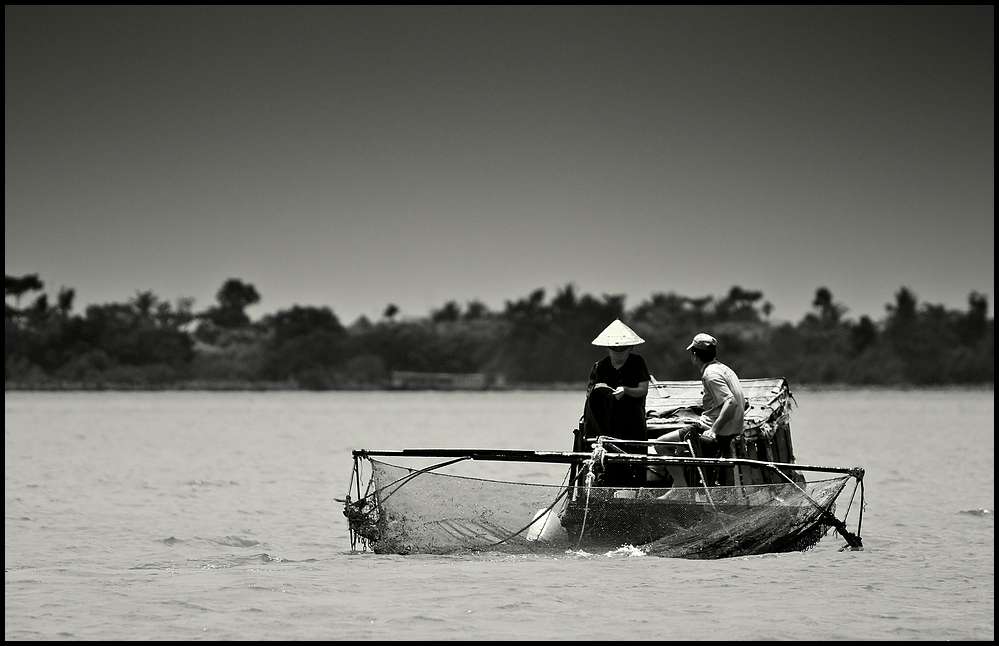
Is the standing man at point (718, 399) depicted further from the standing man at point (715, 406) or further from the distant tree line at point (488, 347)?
the distant tree line at point (488, 347)

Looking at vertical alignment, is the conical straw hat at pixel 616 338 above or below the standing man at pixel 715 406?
above

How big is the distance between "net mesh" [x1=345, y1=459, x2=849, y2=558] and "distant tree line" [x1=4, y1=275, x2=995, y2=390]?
6861 centimetres

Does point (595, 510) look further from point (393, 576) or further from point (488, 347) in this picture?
point (488, 347)

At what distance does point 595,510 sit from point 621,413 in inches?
39.1

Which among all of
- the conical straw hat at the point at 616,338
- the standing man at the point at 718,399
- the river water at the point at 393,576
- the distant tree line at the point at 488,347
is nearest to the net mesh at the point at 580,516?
the river water at the point at 393,576

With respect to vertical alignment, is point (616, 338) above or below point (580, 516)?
above

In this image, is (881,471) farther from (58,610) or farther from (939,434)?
(58,610)

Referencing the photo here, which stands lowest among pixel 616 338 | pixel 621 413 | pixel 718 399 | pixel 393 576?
pixel 393 576

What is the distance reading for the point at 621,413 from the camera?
31.4 ft

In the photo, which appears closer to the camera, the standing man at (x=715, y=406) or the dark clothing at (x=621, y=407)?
the standing man at (x=715, y=406)

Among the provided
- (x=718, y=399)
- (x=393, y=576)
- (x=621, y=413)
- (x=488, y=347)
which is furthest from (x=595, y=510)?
(x=488, y=347)

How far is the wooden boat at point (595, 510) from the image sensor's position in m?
8.84

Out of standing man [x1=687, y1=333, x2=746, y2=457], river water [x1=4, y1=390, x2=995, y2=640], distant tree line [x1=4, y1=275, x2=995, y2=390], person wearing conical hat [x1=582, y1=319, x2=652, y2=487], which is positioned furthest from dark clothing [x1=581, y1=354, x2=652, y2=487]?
distant tree line [x1=4, y1=275, x2=995, y2=390]

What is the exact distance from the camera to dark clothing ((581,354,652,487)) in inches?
374
